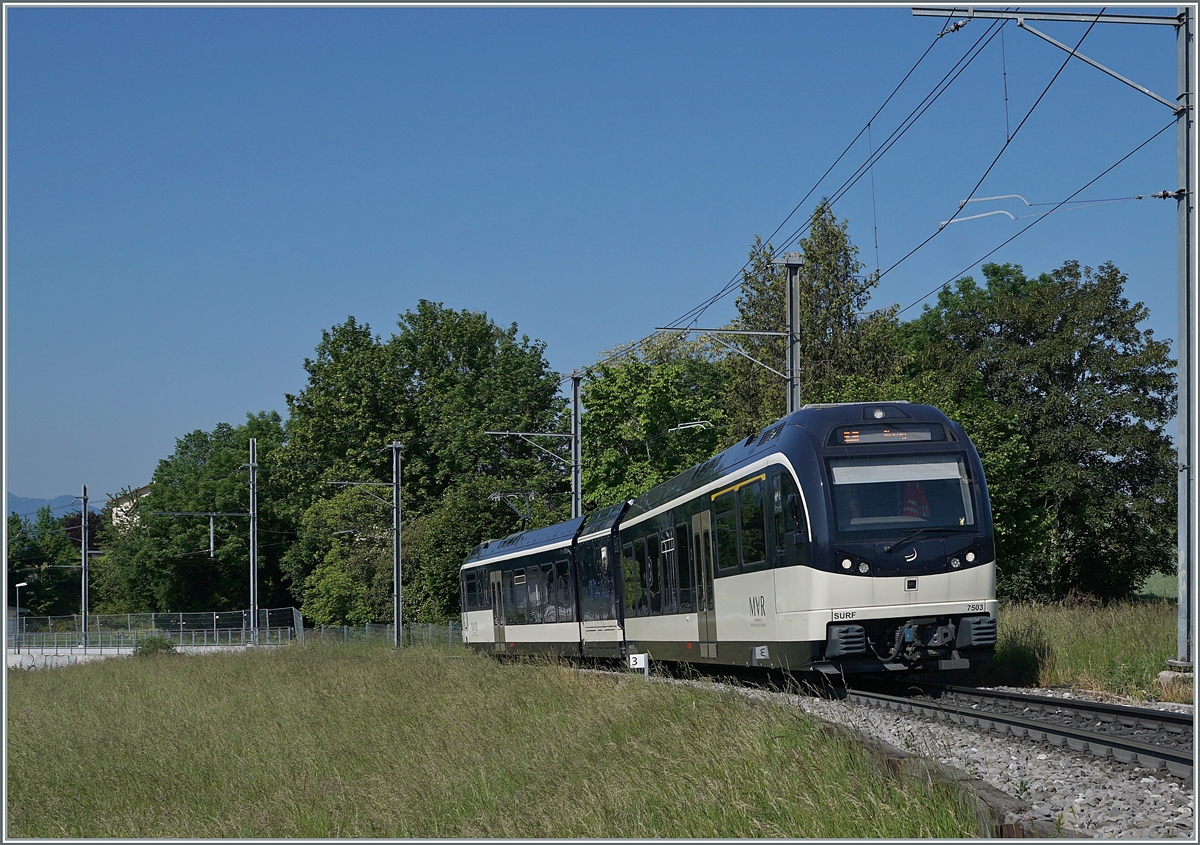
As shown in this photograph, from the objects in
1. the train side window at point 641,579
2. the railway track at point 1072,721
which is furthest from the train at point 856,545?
the train side window at point 641,579

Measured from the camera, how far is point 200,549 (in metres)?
79.9

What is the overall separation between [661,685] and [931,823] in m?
7.90

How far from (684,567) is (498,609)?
1349 cm

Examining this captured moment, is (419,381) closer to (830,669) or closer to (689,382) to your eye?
(689,382)

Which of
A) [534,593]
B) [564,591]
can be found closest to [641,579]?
[564,591]

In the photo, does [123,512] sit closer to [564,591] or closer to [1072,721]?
[564,591]

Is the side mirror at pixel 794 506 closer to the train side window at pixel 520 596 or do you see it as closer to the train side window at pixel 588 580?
the train side window at pixel 588 580

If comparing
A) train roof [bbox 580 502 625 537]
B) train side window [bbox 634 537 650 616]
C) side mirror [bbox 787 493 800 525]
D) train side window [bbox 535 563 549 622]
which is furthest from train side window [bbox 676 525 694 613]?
train side window [bbox 535 563 549 622]

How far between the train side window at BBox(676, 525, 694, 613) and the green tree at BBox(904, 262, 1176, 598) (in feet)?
84.5

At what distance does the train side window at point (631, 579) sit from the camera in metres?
21.3

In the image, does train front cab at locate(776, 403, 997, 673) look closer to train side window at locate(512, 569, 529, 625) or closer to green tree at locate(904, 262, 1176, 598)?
train side window at locate(512, 569, 529, 625)

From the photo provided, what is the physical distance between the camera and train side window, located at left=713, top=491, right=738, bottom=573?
53.0ft

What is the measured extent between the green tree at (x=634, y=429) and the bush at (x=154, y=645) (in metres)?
19.7

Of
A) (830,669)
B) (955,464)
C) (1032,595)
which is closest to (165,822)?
(830,669)
